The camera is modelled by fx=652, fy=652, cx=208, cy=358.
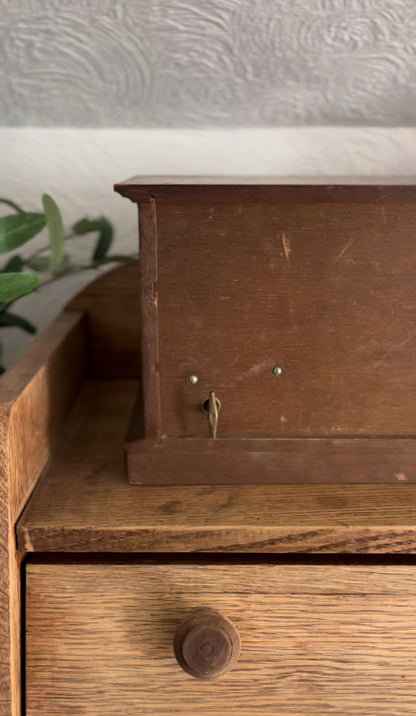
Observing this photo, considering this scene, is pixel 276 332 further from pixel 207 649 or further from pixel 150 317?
pixel 207 649

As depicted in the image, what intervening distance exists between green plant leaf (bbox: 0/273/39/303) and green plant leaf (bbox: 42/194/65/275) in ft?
0.39

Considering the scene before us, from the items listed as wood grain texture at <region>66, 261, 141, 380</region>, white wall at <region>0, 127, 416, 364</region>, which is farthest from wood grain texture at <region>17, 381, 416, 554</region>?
white wall at <region>0, 127, 416, 364</region>

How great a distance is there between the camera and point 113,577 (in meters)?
0.54

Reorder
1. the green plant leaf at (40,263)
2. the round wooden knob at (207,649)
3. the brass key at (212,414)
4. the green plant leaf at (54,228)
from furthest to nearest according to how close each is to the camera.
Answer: the green plant leaf at (40,263), the green plant leaf at (54,228), the brass key at (212,414), the round wooden knob at (207,649)

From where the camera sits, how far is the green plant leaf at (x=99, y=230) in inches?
36.4

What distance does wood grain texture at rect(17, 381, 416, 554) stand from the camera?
53 cm

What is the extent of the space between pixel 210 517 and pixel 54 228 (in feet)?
1.26

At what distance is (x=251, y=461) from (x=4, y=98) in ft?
2.05

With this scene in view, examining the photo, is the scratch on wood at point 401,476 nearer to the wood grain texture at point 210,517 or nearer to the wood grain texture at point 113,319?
the wood grain texture at point 210,517

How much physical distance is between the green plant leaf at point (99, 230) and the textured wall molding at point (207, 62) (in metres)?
0.16

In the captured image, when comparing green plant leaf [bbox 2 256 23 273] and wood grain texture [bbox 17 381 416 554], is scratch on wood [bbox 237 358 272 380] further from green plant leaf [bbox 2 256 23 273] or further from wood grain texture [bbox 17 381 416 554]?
green plant leaf [bbox 2 256 23 273]

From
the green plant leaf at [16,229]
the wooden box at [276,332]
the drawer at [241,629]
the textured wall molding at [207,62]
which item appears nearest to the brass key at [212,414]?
the wooden box at [276,332]

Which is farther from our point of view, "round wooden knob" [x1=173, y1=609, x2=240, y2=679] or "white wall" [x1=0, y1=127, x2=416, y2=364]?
"white wall" [x1=0, y1=127, x2=416, y2=364]

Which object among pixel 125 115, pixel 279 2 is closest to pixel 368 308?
pixel 279 2
